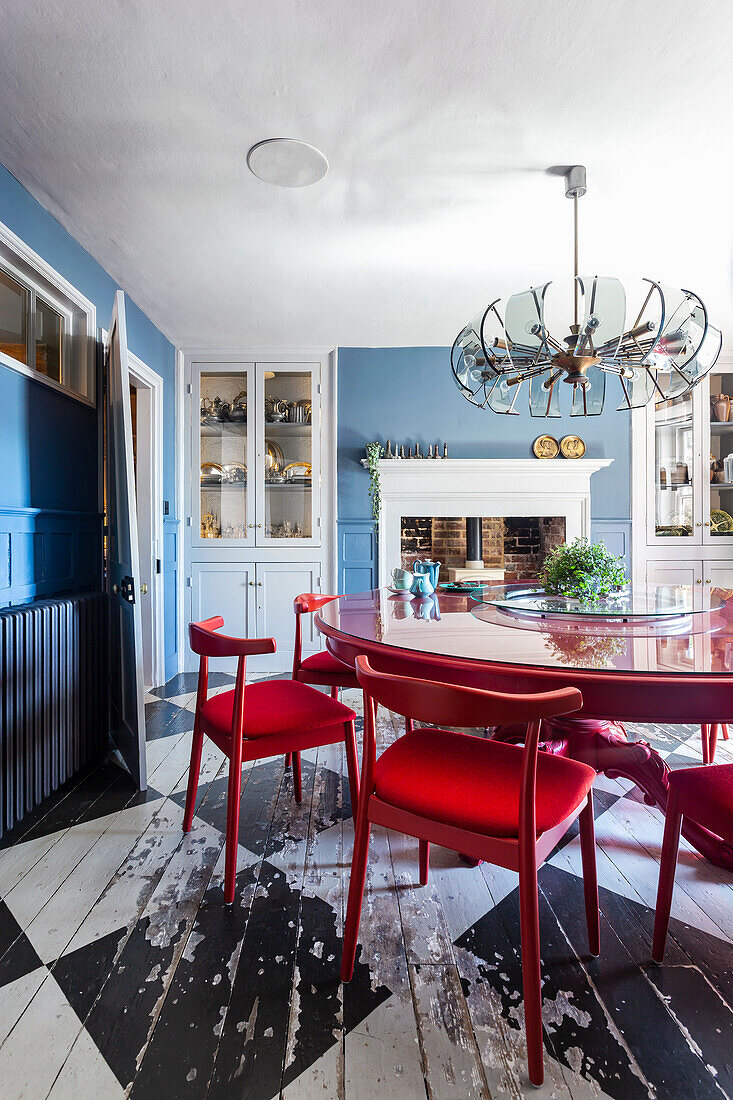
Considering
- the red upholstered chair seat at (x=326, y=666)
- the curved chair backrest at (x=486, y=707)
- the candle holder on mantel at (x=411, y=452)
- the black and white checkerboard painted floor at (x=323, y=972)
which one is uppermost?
the candle holder on mantel at (x=411, y=452)

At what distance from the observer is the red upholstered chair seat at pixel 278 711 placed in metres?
1.67

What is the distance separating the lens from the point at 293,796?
2230 millimetres

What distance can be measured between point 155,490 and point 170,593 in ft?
2.53

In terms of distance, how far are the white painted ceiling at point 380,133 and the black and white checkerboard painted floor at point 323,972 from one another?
2.43 m

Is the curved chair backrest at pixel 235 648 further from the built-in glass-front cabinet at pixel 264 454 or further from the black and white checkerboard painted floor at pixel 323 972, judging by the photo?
the built-in glass-front cabinet at pixel 264 454

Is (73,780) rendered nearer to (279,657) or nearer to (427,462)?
(279,657)

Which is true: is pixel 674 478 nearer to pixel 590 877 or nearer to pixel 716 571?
pixel 716 571

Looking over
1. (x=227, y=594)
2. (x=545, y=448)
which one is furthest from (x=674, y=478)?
(x=227, y=594)

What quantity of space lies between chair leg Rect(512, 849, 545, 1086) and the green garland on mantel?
10.9 feet

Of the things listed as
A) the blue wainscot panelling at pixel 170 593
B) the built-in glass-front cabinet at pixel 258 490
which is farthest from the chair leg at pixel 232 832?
the built-in glass-front cabinet at pixel 258 490

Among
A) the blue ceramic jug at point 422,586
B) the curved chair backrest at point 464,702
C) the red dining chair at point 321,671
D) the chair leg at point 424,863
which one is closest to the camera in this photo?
the curved chair backrest at point 464,702

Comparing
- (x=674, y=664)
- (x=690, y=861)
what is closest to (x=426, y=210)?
(x=674, y=664)

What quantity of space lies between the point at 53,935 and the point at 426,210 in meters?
2.89

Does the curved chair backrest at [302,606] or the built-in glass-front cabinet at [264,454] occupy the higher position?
the built-in glass-front cabinet at [264,454]
